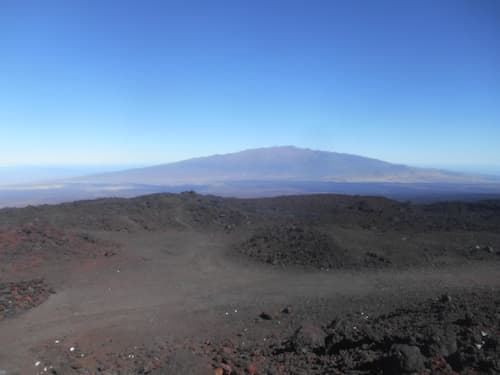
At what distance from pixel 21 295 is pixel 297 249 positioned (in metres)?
9.18

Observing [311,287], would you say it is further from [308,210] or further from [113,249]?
[308,210]

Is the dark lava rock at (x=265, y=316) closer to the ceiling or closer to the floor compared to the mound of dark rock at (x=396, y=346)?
closer to the floor

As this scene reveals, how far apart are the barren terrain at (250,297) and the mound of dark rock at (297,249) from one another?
0.08 meters

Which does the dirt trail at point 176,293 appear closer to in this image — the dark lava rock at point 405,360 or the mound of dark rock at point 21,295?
the mound of dark rock at point 21,295

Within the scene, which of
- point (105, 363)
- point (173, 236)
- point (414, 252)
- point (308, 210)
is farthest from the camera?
point (308, 210)

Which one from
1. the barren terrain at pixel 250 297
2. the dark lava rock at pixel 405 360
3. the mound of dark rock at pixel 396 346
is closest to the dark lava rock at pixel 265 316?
the barren terrain at pixel 250 297

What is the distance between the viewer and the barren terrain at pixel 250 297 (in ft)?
18.7

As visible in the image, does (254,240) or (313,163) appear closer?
(254,240)

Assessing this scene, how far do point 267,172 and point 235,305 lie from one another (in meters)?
120

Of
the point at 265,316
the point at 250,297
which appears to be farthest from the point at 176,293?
the point at 265,316

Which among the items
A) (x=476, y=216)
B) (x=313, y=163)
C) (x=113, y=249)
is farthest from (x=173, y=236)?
(x=313, y=163)

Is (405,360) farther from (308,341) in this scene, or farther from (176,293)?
(176,293)

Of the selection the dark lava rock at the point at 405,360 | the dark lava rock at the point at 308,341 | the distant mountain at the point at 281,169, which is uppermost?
the distant mountain at the point at 281,169

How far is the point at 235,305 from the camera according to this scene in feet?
30.2
